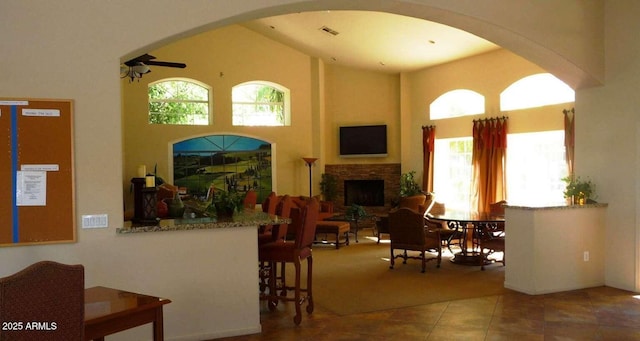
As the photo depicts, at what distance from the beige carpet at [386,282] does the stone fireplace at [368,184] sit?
11.5 feet

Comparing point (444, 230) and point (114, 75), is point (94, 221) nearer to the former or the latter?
point (114, 75)

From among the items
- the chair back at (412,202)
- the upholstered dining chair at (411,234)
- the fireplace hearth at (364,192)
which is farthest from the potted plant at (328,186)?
the upholstered dining chair at (411,234)

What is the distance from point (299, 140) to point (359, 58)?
2343 millimetres

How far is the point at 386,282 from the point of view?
22.4 ft

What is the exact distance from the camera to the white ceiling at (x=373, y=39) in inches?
357

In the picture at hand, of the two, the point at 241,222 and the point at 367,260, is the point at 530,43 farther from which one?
the point at 367,260

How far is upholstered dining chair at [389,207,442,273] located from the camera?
7473 mm

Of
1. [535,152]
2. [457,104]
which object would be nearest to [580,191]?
[535,152]

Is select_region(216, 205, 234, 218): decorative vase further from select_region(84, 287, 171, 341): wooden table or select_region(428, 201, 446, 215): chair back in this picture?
select_region(428, 201, 446, 215): chair back

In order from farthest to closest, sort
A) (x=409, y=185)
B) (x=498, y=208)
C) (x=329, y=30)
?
(x=409, y=185)
(x=329, y=30)
(x=498, y=208)

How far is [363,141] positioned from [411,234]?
527 cm

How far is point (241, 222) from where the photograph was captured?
181 inches

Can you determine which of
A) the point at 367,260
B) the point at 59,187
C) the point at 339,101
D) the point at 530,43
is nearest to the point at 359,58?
the point at 339,101

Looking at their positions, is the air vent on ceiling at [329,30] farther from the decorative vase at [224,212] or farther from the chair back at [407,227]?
the decorative vase at [224,212]
